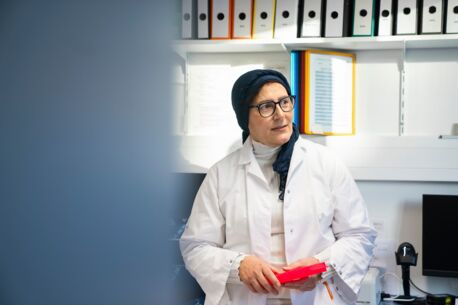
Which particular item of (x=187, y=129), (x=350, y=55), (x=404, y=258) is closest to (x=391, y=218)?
(x=404, y=258)

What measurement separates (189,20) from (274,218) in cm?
115

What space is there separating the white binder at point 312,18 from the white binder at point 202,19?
44 cm

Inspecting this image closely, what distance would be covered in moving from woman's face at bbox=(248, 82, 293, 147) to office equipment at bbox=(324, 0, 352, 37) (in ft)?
2.70

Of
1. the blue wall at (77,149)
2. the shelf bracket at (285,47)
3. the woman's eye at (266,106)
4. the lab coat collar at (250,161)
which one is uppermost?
the shelf bracket at (285,47)

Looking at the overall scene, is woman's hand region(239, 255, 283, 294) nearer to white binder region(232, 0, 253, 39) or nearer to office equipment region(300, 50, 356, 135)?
office equipment region(300, 50, 356, 135)

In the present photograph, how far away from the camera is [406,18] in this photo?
2.25 metres

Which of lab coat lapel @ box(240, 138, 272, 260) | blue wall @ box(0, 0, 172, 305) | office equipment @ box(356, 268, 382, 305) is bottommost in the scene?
office equipment @ box(356, 268, 382, 305)

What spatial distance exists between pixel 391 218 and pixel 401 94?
0.59 m

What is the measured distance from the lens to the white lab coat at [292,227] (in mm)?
1503

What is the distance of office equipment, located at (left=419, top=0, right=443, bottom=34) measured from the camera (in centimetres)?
221

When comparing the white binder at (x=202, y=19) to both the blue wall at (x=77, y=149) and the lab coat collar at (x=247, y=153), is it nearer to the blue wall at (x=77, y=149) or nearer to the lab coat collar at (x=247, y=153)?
the lab coat collar at (x=247, y=153)

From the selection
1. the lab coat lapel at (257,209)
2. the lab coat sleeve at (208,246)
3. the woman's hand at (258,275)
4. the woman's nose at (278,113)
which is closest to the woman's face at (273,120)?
the woman's nose at (278,113)

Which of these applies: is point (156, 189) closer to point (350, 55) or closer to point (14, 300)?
point (14, 300)

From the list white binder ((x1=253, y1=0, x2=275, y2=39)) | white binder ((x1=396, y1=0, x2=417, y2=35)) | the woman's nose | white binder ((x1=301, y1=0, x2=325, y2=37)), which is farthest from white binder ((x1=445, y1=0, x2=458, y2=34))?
the woman's nose
